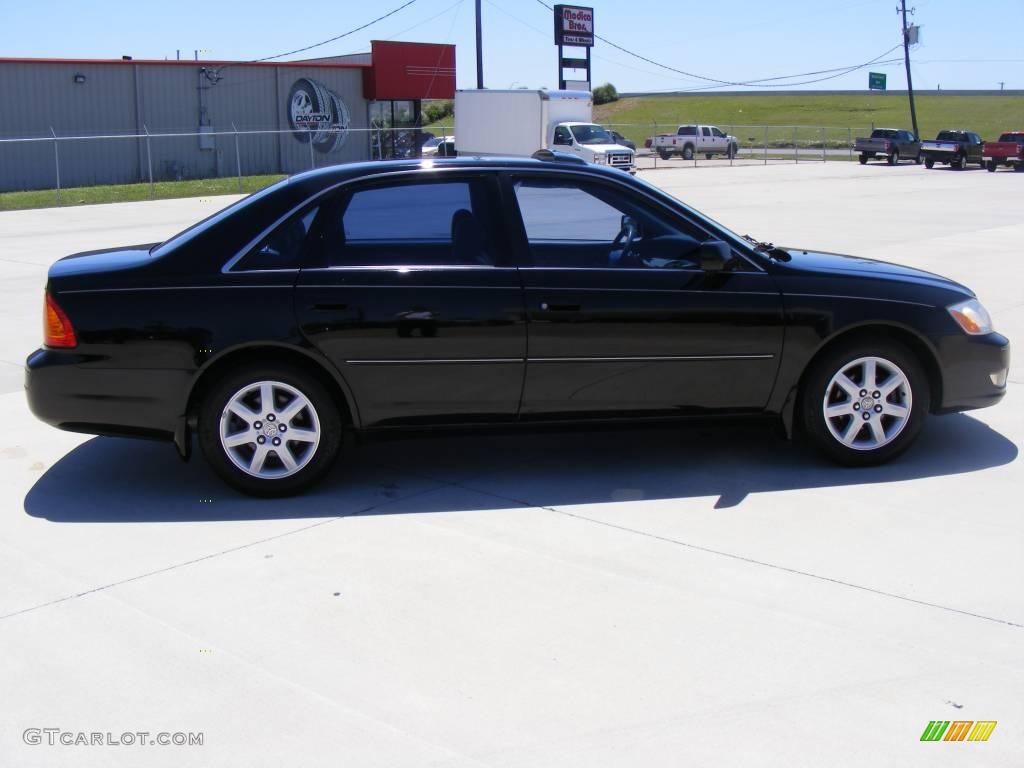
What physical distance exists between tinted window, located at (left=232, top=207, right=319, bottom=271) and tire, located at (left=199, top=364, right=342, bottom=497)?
1.59 ft

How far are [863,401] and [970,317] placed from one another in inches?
29.4

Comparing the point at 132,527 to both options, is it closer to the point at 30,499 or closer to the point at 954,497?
the point at 30,499

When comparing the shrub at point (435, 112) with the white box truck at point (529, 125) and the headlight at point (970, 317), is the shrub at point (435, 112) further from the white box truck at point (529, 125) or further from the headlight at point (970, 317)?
the headlight at point (970, 317)

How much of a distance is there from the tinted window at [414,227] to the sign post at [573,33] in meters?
51.5

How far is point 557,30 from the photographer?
183ft

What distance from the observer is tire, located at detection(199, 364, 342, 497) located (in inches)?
212

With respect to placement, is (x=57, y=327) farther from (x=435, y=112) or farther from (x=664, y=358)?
(x=435, y=112)

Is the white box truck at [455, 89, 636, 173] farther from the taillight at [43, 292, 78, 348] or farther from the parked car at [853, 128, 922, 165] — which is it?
the taillight at [43, 292, 78, 348]

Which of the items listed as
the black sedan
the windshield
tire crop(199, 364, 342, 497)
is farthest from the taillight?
the windshield

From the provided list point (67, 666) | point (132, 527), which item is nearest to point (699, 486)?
point (132, 527)

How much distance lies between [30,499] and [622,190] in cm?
325

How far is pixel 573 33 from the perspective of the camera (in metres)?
56.3

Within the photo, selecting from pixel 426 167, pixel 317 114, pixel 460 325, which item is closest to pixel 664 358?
pixel 460 325

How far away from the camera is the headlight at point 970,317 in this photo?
5.94 metres
